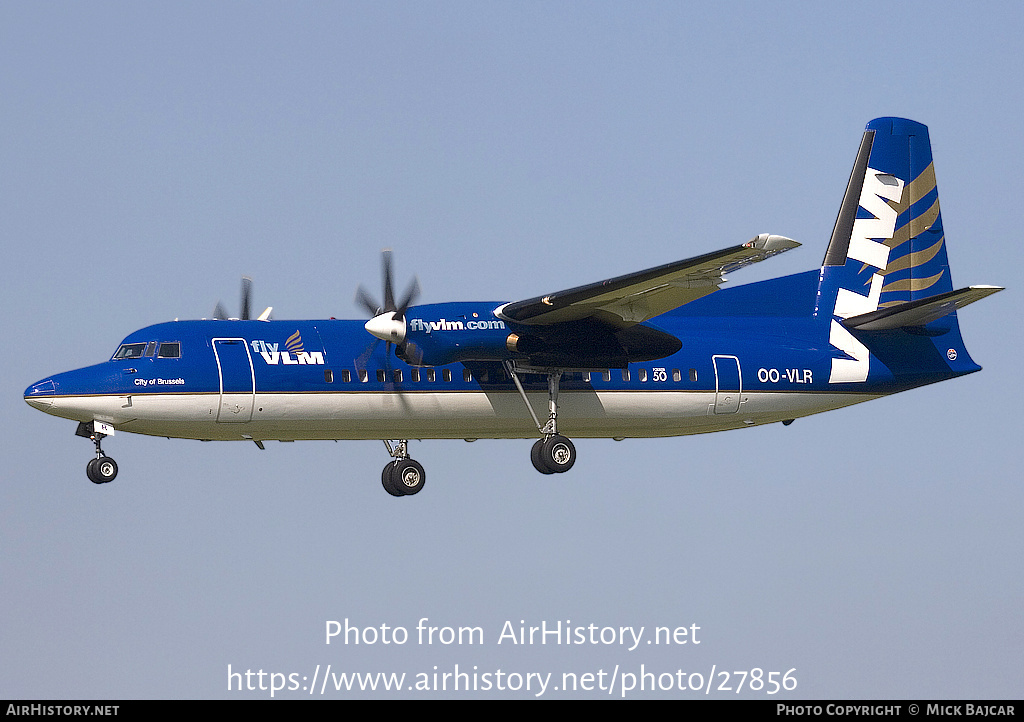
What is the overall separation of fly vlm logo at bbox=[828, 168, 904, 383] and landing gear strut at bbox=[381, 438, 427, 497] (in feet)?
26.3

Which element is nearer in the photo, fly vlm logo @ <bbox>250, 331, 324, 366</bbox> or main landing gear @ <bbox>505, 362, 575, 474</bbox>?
fly vlm logo @ <bbox>250, 331, 324, 366</bbox>

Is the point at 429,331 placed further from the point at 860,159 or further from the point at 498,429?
the point at 860,159

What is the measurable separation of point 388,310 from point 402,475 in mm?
3105

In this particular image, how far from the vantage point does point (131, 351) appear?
82.8 feet

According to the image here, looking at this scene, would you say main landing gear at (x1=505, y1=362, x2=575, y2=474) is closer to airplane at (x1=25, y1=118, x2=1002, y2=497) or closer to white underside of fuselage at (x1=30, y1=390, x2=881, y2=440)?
airplane at (x1=25, y1=118, x2=1002, y2=497)

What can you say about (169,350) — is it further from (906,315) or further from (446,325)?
(906,315)

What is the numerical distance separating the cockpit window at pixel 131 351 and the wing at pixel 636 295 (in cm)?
587

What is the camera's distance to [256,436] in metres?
25.7

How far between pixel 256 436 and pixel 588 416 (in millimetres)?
5690

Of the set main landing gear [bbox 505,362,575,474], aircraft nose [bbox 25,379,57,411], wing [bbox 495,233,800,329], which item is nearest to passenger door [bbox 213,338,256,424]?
aircraft nose [bbox 25,379,57,411]

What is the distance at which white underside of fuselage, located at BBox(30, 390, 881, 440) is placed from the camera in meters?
24.8

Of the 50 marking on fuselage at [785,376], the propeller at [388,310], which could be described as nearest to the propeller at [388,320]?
the propeller at [388,310]

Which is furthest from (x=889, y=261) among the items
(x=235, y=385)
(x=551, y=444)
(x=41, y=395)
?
(x=41, y=395)
